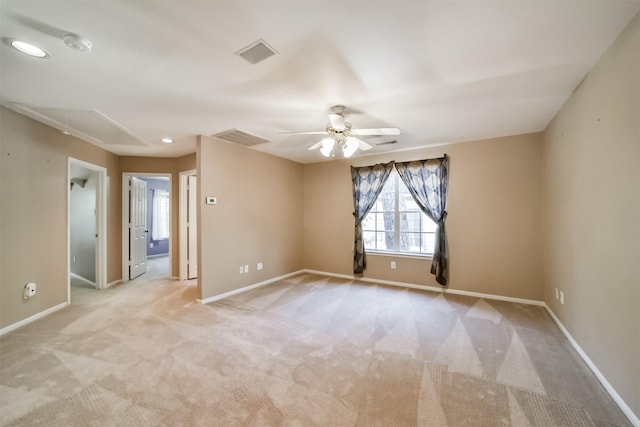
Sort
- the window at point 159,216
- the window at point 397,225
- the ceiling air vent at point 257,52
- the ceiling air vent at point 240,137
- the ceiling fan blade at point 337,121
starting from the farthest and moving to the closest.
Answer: the window at point 159,216 < the window at point 397,225 < the ceiling air vent at point 240,137 < the ceiling fan blade at point 337,121 < the ceiling air vent at point 257,52

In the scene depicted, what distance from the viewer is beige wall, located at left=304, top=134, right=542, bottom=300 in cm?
365

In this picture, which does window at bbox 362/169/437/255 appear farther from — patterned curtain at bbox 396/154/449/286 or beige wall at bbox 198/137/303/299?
beige wall at bbox 198/137/303/299

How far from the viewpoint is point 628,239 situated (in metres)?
1.64

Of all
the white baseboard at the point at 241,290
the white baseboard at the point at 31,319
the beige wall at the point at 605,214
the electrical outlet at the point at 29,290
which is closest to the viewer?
the beige wall at the point at 605,214

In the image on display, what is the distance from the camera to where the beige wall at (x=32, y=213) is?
2.79 metres

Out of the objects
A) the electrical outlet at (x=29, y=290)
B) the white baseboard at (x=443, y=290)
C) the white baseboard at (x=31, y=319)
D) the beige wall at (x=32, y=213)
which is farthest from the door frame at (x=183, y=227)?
the white baseboard at (x=443, y=290)

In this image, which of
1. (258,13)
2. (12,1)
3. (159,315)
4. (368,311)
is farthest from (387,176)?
(12,1)

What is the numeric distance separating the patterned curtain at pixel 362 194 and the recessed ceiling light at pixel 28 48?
4152 millimetres

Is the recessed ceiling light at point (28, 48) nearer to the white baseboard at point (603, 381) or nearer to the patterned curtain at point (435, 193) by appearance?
the patterned curtain at point (435, 193)

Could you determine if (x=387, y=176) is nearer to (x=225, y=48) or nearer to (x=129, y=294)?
(x=225, y=48)

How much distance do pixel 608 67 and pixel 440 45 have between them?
1234mm

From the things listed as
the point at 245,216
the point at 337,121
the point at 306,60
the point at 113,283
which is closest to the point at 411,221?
the point at 337,121

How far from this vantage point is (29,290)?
9.98ft

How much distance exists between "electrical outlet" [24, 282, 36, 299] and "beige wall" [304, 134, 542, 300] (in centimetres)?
483
